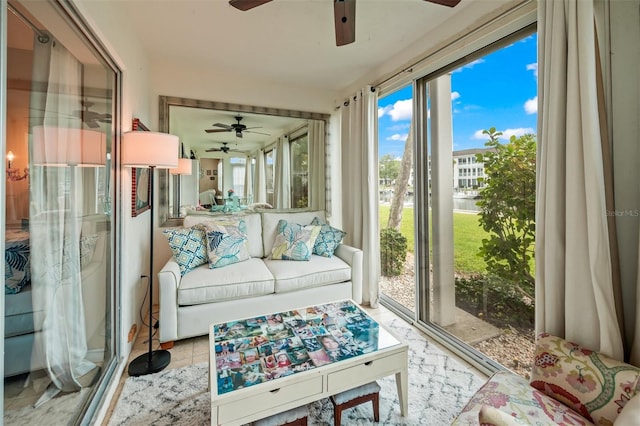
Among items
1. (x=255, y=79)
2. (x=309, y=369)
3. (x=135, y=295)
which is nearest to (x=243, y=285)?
(x=135, y=295)

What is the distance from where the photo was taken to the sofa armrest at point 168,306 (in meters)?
2.16

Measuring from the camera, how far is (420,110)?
2521 mm

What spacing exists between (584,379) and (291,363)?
124cm

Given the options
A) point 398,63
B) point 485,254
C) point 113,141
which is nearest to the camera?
point 113,141

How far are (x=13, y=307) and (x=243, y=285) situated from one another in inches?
60.2

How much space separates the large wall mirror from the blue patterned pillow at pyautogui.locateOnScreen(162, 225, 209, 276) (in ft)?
2.14

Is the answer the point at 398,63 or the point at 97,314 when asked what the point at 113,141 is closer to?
the point at 97,314

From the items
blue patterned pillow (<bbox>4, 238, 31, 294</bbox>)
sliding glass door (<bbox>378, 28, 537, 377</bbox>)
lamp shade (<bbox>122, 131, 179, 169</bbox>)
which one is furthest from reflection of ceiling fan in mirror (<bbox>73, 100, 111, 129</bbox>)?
sliding glass door (<bbox>378, 28, 537, 377</bbox>)

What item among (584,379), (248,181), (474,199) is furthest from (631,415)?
(248,181)

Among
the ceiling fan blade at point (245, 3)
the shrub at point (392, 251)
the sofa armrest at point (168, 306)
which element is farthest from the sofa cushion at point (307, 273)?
the ceiling fan blade at point (245, 3)

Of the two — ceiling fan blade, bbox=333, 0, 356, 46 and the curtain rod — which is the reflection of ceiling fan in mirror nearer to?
Result: the curtain rod

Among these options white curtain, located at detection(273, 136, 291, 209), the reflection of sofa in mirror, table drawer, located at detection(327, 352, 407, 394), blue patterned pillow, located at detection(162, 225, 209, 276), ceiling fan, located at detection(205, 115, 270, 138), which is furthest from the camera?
white curtain, located at detection(273, 136, 291, 209)

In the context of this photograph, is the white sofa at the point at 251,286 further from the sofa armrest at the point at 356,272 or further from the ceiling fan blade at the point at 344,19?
the ceiling fan blade at the point at 344,19

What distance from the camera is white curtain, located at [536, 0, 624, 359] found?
4.02 feet
